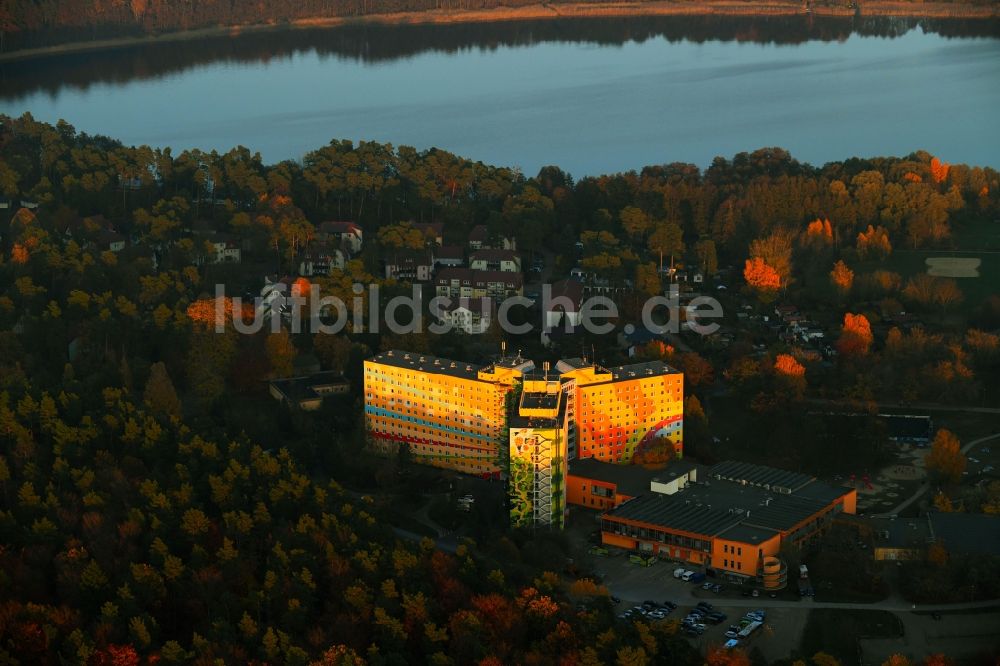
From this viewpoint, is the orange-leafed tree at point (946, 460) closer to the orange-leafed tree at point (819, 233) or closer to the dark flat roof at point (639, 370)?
the dark flat roof at point (639, 370)

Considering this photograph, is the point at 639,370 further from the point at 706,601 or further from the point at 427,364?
the point at 706,601

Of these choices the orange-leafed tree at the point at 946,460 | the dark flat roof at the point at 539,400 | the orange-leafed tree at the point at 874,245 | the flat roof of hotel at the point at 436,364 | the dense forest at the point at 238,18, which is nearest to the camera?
the dark flat roof at the point at 539,400

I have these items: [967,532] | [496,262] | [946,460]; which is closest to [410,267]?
[496,262]

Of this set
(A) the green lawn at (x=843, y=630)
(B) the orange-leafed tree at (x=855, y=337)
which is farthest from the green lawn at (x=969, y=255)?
(A) the green lawn at (x=843, y=630)

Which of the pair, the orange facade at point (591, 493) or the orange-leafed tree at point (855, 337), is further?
the orange-leafed tree at point (855, 337)

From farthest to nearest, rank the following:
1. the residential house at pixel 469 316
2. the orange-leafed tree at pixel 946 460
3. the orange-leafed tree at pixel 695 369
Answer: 1. the residential house at pixel 469 316
2. the orange-leafed tree at pixel 695 369
3. the orange-leafed tree at pixel 946 460

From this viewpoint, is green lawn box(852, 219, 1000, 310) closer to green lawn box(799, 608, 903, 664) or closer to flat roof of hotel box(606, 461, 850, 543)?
flat roof of hotel box(606, 461, 850, 543)

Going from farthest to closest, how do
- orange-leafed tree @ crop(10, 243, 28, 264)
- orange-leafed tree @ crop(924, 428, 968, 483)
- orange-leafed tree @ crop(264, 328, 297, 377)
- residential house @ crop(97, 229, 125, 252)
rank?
1. residential house @ crop(97, 229, 125, 252)
2. orange-leafed tree @ crop(10, 243, 28, 264)
3. orange-leafed tree @ crop(264, 328, 297, 377)
4. orange-leafed tree @ crop(924, 428, 968, 483)

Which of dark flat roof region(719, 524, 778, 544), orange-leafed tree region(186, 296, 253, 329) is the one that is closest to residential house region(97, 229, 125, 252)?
orange-leafed tree region(186, 296, 253, 329)

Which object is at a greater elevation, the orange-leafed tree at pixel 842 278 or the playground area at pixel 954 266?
the orange-leafed tree at pixel 842 278
